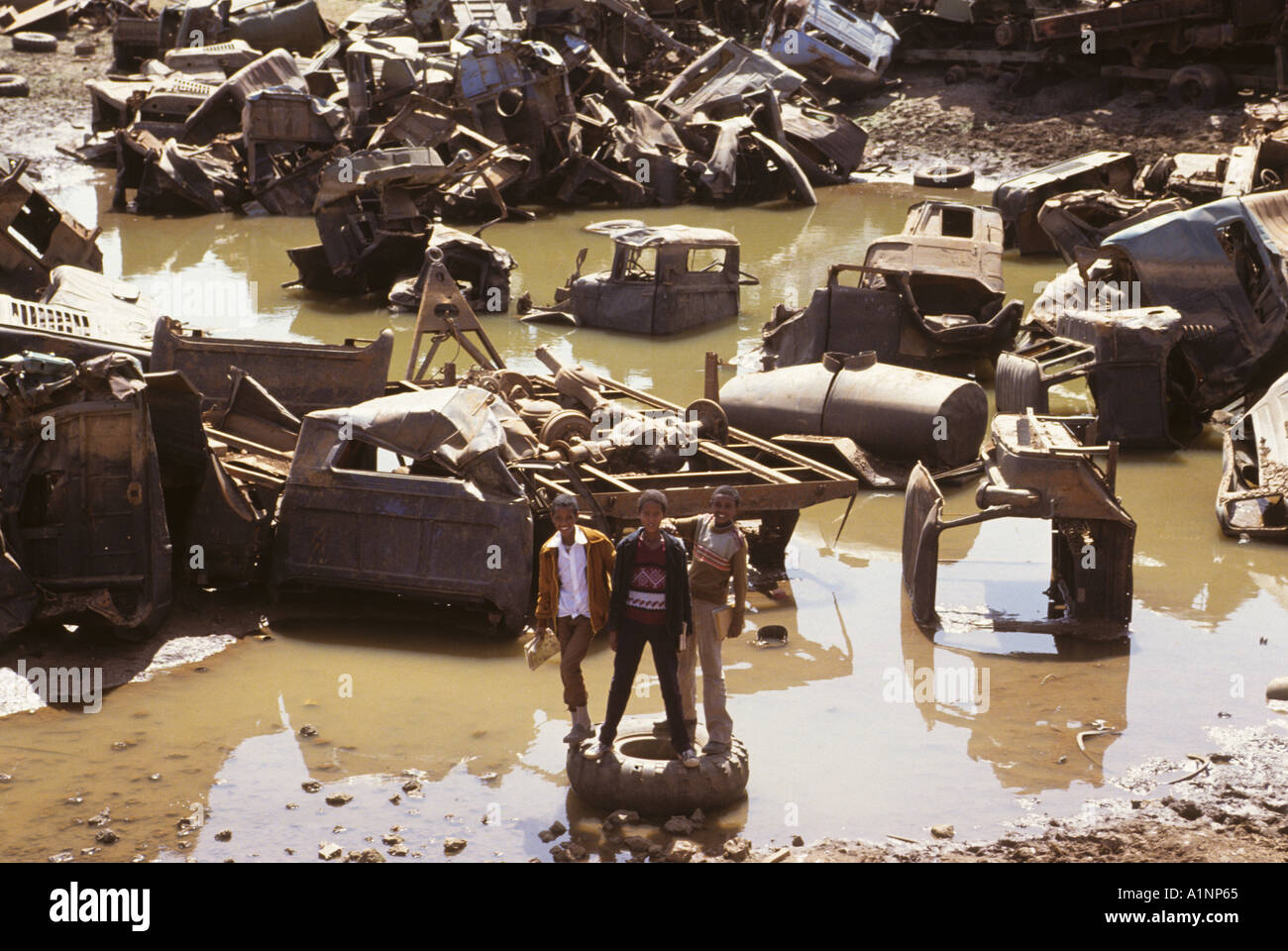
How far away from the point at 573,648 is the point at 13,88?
3291 cm

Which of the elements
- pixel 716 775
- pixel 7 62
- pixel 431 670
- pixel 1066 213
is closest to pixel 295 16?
pixel 7 62

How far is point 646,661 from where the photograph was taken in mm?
9828

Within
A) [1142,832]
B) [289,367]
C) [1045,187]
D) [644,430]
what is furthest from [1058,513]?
[1045,187]

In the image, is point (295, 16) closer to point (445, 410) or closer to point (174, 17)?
point (174, 17)

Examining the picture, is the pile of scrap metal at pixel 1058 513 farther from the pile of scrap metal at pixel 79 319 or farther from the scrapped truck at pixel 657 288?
the scrapped truck at pixel 657 288

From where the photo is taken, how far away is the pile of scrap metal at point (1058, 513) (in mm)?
9492

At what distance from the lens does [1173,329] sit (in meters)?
13.9

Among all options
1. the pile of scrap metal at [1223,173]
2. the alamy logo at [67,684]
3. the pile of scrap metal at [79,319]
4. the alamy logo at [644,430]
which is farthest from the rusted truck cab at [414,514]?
the pile of scrap metal at [1223,173]

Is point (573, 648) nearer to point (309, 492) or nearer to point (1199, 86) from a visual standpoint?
point (309, 492)

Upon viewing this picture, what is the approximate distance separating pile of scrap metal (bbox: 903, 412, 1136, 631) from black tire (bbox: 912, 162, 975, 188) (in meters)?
18.5

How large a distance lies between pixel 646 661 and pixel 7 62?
3401 cm

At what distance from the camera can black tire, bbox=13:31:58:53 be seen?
38.2 m

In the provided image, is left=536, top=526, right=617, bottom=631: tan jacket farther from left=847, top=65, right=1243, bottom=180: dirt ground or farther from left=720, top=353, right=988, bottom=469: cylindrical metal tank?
left=847, top=65, right=1243, bottom=180: dirt ground

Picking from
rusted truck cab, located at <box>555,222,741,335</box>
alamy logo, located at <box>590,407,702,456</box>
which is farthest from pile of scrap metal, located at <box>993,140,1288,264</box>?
alamy logo, located at <box>590,407,702,456</box>
